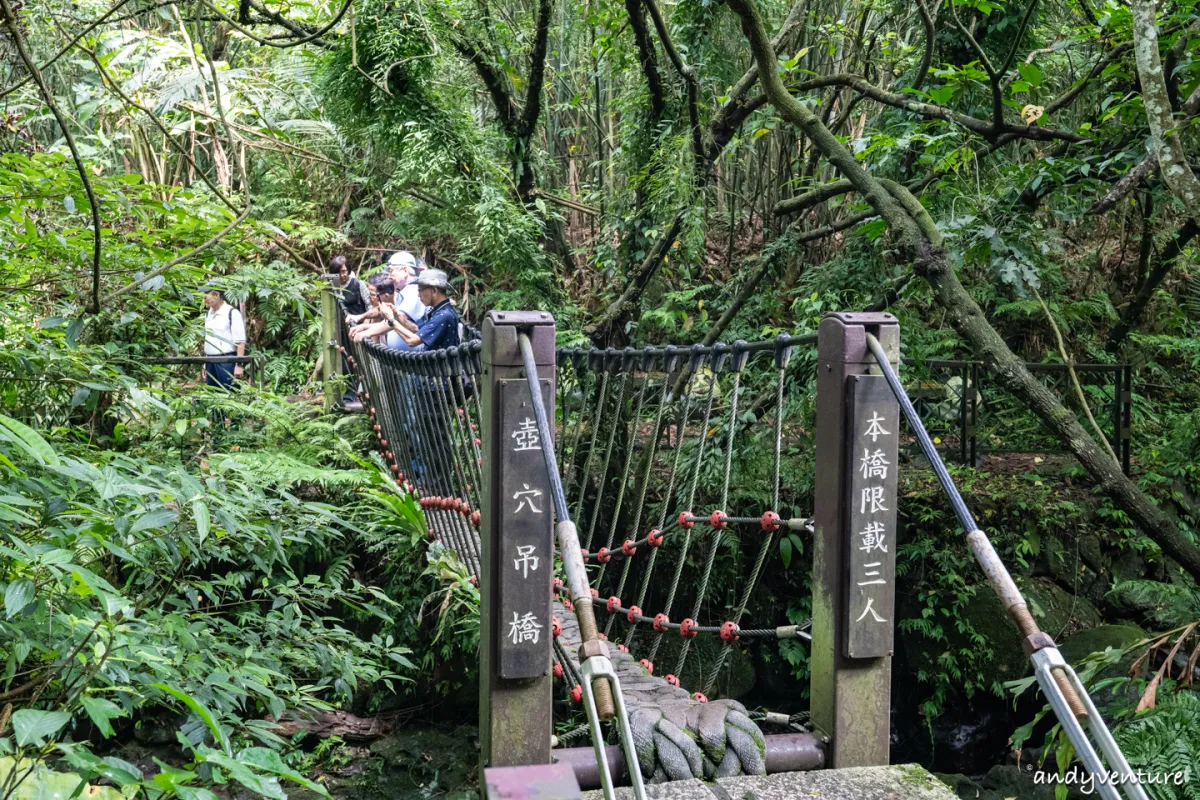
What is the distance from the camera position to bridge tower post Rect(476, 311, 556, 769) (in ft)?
6.45

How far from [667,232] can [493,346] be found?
3.60m

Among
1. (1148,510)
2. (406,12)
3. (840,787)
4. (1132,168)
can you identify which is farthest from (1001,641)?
(406,12)

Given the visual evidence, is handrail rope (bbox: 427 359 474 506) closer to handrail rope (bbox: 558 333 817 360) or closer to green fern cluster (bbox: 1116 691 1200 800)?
handrail rope (bbox: 558 333 817 360)

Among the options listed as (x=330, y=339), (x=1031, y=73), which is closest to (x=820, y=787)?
(x=1031, y=73)

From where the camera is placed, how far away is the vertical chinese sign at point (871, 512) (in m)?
1.95

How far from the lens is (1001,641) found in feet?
17.3

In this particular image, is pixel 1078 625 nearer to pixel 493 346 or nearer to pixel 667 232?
pixel 667 232

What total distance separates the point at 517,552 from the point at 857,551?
2.34 ft

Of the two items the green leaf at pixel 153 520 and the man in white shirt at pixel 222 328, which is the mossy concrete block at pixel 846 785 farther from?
the man in white shirt at pixel 222 328

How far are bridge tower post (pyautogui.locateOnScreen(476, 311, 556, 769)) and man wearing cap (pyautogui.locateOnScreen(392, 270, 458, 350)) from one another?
2.98 m

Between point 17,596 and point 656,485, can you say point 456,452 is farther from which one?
point 656,485

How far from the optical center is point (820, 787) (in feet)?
5.93

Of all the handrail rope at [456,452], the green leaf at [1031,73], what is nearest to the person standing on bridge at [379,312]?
the handrail rope at [456,452]

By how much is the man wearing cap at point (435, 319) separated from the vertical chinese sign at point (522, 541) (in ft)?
9.79
